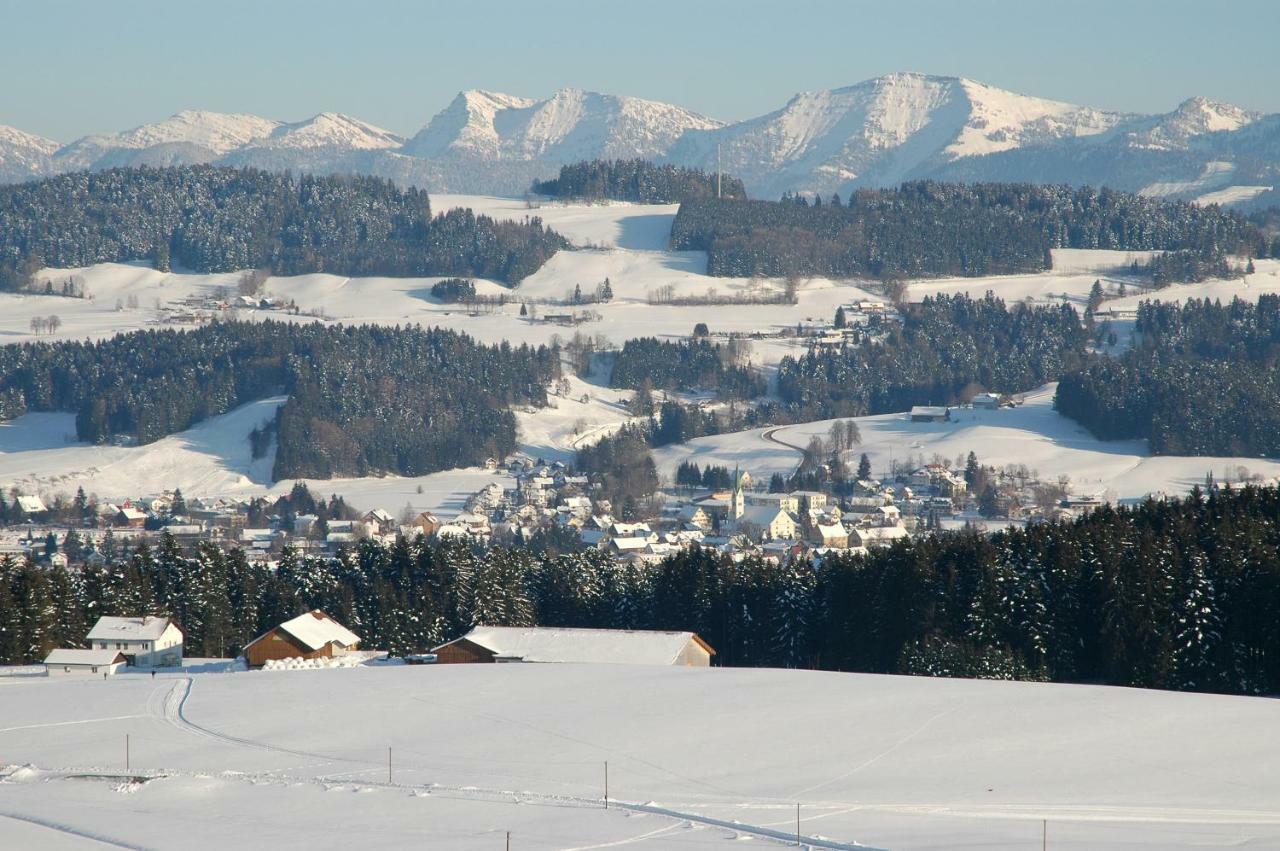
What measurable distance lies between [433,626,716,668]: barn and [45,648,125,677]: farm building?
1014 centimetres

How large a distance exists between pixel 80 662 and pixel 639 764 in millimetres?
26455

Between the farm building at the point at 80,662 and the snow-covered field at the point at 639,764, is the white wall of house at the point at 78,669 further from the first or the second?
the snow-covered field at the point at 639,764

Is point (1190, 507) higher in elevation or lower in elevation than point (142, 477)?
higher

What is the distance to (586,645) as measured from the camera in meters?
57.6

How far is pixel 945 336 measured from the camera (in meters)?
188

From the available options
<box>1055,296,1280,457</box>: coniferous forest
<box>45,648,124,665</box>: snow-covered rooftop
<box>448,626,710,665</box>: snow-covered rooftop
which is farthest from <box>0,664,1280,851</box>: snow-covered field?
<box>1055,296,1280,457</box>: coniferous forest

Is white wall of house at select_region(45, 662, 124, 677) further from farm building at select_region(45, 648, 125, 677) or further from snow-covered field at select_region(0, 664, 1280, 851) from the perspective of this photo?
snow-covered field at select_region(0, 664, 1280, 851)

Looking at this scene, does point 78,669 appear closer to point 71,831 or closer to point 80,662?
point 80,662

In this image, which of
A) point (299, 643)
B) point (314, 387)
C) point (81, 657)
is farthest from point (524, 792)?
point (314, 387)

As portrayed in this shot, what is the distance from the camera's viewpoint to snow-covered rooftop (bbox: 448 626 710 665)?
56.7 meters

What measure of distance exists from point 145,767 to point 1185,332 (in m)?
153

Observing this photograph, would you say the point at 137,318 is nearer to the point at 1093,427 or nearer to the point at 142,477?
the point at 142,477

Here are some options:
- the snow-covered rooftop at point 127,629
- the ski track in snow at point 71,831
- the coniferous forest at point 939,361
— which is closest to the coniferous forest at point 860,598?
the snow-covered rooftop at point 127,629

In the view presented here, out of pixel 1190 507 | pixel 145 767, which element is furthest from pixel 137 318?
pixel 145 767
